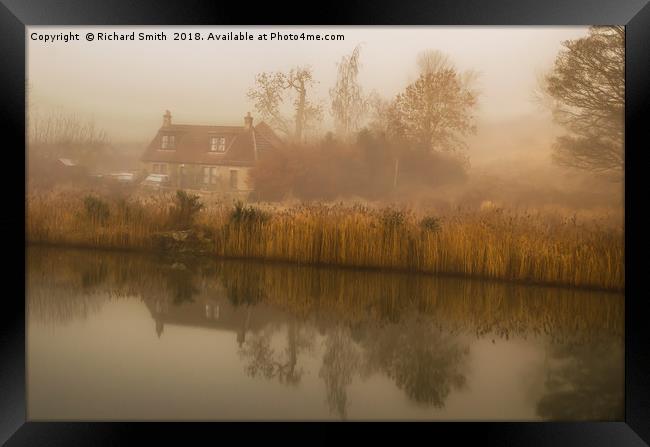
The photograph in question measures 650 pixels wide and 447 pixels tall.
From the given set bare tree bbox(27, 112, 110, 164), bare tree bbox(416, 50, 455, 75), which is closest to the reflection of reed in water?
bare tree bbox(27, 112, 110, 164)

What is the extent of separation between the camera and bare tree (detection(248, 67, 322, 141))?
4051 millimetres

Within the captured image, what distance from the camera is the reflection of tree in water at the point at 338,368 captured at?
12.2 ft

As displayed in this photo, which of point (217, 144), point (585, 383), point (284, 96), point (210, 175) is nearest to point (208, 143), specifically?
point (217, 144)

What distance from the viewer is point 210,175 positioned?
4.21 m

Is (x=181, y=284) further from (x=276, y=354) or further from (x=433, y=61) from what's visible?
(x=433, y=61)

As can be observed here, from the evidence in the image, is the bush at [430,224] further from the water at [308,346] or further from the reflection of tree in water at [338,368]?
the reflection of tree in water at [338,368]

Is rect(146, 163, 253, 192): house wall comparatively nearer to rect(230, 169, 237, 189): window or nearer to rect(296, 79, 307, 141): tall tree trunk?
rect(230, 169, 237, 189): window

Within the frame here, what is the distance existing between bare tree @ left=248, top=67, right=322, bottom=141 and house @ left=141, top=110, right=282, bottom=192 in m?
0.09

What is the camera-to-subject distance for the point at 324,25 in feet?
12.9

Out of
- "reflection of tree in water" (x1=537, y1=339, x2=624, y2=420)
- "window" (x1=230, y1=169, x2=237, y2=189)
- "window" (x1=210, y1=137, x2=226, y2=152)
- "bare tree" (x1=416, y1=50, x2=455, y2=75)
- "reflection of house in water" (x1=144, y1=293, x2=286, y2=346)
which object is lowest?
"reflection of tree in water" (x1=537, y1=339, x2=624, y2=420)

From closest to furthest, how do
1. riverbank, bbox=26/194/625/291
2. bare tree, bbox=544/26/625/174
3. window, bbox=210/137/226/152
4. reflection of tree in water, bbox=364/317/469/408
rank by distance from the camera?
reflection of tree in water, bbox=364/317/469/408 → bare tree, bbox=544/26/625/174 → riverbank, bbox=26/194/625/291 → window, bbox=210/137/226/152

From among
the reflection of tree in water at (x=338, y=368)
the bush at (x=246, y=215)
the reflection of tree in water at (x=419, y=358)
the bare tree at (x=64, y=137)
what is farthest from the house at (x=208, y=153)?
the reflection of tree in water at (x=419, y=358)

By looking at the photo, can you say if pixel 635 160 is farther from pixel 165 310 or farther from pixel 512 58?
pixel 165 310

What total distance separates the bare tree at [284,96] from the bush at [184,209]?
0.72 metres
